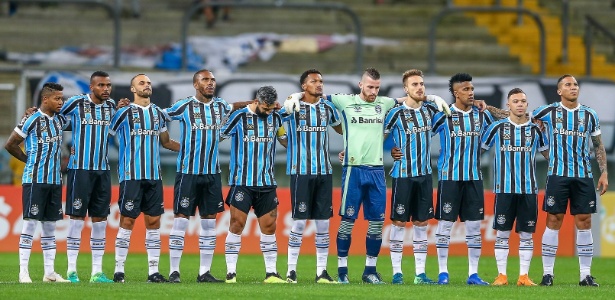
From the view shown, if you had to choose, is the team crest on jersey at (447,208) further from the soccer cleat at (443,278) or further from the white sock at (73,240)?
the white sock at (73,240)

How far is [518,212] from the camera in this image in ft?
50.4

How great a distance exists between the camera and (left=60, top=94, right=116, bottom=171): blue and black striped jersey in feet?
50.0

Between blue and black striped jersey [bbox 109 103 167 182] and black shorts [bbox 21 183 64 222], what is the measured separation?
0.83m

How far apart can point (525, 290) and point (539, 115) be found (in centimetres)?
228

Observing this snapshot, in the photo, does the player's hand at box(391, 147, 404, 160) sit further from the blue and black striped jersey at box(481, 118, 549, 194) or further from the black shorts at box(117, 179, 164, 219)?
the black shorts at box(117, 179, 164, 219)

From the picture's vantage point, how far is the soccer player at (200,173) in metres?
15.2

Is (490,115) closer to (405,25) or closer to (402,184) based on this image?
(402,184)

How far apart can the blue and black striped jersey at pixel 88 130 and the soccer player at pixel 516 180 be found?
4.72 m

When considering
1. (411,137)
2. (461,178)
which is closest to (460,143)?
(461,178)

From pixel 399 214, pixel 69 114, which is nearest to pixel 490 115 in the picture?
pixel 399 214

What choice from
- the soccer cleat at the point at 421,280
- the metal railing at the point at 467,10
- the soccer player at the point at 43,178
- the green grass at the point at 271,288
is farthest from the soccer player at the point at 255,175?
the metal railing at the point at 467,10

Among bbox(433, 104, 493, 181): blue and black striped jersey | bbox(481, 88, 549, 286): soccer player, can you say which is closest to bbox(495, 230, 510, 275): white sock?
bbox(481, 88, 549, 286): soccer player

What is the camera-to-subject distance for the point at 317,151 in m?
15.3

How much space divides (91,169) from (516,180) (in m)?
5.10
